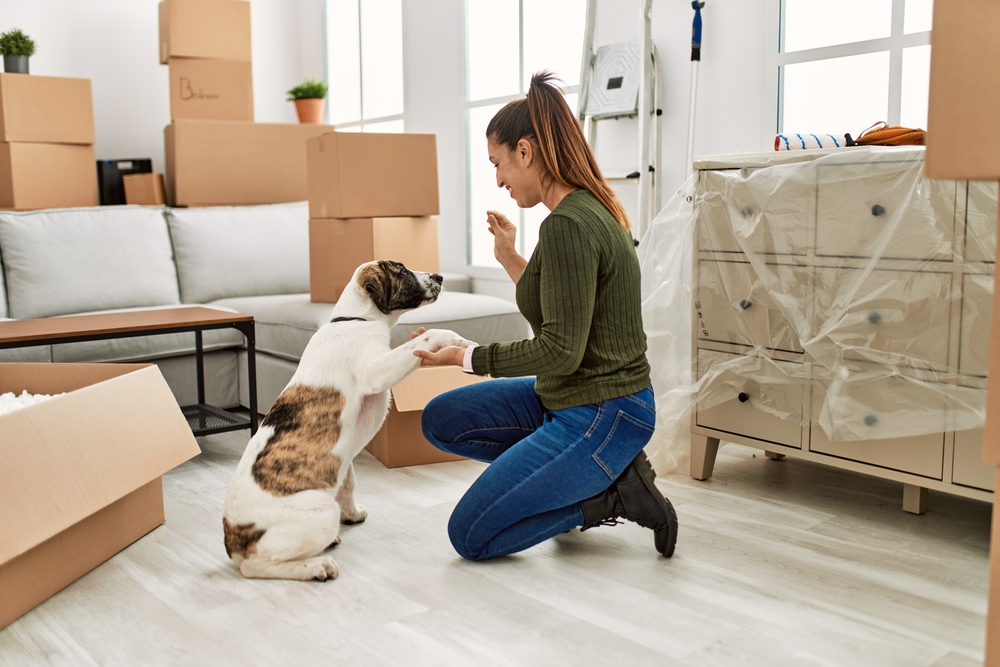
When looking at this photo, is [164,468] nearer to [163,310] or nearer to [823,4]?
[163,310]

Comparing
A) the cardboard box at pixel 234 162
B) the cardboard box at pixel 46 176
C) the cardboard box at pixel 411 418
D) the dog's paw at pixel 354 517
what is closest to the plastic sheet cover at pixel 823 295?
the cardboard box at pixel 411 418

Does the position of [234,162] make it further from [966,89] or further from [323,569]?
[966,89]

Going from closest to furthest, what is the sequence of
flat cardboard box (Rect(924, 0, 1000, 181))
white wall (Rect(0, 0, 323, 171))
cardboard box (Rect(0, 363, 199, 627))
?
1. flat cardboard box (Rect(924, 0, 1000, 181))
2. cardboard box (Rect(0, 363, 199, 627))
3. white wall (Rect(0, 0, 323, 171))

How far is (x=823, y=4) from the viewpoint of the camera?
111 inches

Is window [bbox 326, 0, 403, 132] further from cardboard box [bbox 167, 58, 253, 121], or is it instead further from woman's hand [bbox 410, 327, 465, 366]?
woman's hand [bbox 410, 327, 465, 366]

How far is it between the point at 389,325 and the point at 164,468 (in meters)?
0.68

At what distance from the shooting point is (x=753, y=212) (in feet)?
7.51

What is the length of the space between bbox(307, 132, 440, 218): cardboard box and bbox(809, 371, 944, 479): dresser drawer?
1.76 m

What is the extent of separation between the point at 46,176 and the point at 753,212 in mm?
3644

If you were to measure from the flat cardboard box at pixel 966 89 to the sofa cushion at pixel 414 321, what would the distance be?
2260mm

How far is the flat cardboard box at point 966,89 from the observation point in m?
0.87

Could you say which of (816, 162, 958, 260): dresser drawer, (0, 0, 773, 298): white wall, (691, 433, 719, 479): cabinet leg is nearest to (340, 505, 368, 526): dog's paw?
(691, 433, 719, 479): cabinet leg

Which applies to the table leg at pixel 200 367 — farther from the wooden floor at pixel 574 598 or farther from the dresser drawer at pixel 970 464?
the dresser drawer at pixel 970 464

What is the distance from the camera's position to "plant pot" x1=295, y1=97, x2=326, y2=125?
493 centimetres
